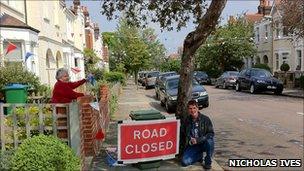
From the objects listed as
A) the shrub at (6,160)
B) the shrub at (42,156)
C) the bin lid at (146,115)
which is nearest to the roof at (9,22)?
the bin lid at (146,115)

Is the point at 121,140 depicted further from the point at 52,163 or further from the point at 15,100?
the point at 15,100

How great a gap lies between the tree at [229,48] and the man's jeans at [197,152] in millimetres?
37761

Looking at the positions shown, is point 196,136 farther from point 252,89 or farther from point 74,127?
point 252,89

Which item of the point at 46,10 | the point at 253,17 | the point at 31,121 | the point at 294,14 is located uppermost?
the point at 253,17

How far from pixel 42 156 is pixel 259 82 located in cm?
2150

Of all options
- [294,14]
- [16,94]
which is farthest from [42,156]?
[294,14]

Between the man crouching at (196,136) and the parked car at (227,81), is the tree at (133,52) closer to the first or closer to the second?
the parked car at (227,81)

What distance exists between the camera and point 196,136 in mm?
7344

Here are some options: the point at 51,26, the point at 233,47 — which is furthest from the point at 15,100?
the point at 233,47

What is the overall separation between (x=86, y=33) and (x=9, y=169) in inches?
1779

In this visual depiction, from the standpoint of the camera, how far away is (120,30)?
5625cm

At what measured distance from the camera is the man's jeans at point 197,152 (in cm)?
725

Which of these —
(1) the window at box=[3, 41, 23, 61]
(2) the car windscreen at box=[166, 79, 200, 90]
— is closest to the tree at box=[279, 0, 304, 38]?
(2) the car windscreen at box=[166, 79, 200, 90]

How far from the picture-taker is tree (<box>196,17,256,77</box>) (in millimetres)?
45844
